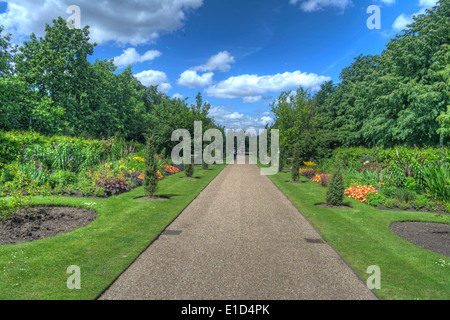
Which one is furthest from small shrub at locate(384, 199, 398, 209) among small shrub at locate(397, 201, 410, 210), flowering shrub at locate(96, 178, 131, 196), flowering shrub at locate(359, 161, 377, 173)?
flowering shrub at locate(96, 178, 131, 196)

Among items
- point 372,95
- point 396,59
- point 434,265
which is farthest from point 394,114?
point 434,265

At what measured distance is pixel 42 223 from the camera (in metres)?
7.05

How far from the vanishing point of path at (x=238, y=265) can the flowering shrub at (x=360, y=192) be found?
431cm

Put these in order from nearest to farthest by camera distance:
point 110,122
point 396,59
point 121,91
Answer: point 396,59, point 110,122, point 121,91

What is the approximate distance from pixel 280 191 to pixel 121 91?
123 ft

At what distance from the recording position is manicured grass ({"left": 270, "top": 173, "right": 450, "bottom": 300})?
13.9 ft

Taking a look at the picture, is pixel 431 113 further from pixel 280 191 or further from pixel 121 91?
pixel 121 91

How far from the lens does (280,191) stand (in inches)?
523

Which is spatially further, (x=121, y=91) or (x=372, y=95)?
(x=121, y=91)

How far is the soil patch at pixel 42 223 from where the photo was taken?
20.3 feet

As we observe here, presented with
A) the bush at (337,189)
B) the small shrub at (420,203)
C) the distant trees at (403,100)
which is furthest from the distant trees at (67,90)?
the small shrub at (420,203)

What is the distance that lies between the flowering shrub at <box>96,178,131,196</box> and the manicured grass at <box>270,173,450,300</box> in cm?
753

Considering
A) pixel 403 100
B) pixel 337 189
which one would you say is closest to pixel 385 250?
pixel 337 189
